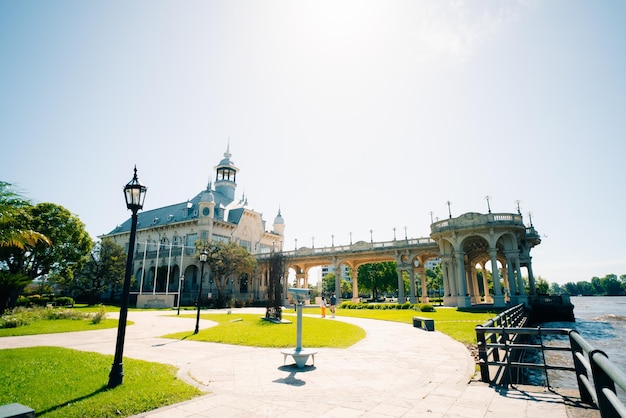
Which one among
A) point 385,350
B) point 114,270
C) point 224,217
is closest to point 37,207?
point 114,270

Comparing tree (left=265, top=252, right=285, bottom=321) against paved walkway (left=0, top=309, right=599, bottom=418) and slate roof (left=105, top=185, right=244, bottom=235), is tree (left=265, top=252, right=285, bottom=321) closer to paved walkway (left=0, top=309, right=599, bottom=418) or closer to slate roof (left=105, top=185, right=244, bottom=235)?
paved walkway (left=0, top=309, right=599, bottom=418)

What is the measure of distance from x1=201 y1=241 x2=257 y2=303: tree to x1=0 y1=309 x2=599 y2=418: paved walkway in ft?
107

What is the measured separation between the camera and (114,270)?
153 ft

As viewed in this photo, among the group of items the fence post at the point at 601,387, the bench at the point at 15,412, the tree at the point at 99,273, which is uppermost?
the tree at the point at 99,273

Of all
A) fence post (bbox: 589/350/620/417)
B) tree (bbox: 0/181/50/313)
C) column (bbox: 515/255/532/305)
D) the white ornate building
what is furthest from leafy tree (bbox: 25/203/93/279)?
column (bbox: 515/255/532/305)

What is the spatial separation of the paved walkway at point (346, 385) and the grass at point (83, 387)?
502mm

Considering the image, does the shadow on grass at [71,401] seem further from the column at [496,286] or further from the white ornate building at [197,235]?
the white ornate building at [197,235]

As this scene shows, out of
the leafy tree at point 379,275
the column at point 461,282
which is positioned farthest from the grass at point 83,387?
the leafy tree at point 379,275

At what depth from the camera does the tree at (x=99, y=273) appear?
4653 cm

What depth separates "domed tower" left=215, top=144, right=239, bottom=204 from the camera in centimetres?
6328

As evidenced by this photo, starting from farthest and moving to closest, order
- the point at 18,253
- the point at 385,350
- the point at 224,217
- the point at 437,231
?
the point at 224,217, the point at 437,231, the point at 18,253, the point at 385,350

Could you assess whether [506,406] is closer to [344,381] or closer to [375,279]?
[344,381]

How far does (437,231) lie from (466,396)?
3276cm

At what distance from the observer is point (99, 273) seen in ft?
154
